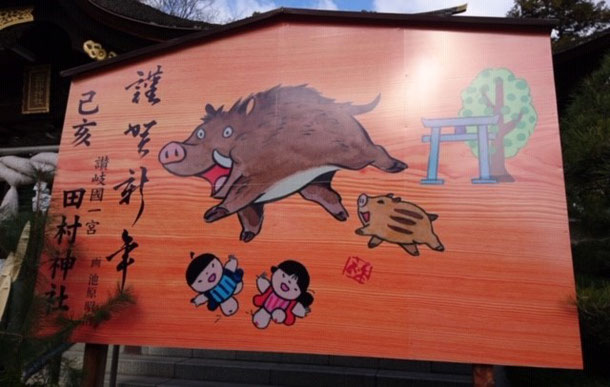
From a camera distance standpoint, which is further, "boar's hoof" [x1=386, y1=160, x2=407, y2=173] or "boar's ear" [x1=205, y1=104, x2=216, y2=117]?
"boar's ear" [x1=205, y1=104, x2=216, y2=117]

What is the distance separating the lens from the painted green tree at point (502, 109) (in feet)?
7.20

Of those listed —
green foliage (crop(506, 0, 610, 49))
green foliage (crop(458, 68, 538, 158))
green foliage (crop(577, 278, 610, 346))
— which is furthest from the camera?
green foliage (crop(506, 0, 610, 49))

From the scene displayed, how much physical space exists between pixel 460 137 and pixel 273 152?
1.00m

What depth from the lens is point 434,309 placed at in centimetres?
211

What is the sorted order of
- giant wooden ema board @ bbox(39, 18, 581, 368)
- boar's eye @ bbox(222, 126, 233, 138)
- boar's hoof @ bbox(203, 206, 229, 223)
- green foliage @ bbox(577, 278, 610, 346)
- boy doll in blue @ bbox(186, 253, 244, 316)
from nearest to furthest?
green foliage @ bbox(577, 278, 610, 346), giant wooden ema board @ bbox(39, 18, 581, 368), boy doll in blue @ bbox(186, 253, 244, 316), boar's hoof @ bbox(203, 206, 229, 223), boar's eye @ bbox(222, 126, 233, 138)

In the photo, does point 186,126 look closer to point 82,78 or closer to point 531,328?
point 82,78

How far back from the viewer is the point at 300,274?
7.51 ft

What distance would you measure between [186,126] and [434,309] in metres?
1.78

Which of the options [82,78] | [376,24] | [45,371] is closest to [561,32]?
[376,24]

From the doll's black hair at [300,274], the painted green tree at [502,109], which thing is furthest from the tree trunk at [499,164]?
the doll's black hair at [300,274]

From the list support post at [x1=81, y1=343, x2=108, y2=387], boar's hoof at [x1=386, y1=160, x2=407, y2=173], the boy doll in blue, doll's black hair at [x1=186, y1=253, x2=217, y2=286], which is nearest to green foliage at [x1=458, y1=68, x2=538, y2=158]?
boar's hoof at [x1=386, y1=160, x2=407, y2=173]

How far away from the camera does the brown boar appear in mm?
2188

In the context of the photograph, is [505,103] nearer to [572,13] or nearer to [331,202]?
[331,202]

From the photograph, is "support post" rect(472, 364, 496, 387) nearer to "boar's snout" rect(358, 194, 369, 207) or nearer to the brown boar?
the brown boar
